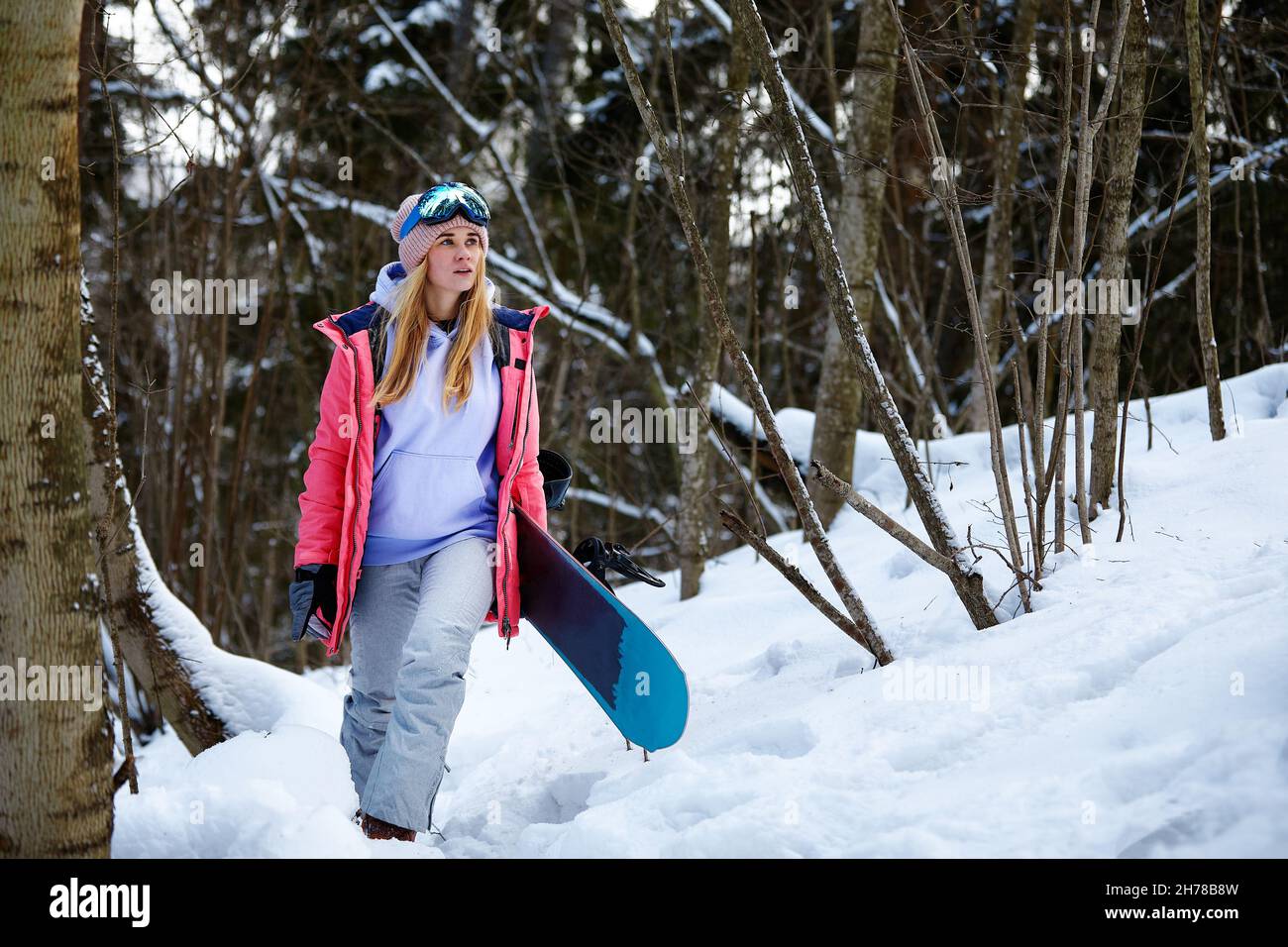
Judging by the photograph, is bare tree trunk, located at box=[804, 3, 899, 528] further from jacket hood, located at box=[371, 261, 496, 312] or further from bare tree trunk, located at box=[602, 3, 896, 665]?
jacket hood, located at box=[371, 261, 496, 312]

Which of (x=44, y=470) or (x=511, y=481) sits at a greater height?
(x=44, y=470)

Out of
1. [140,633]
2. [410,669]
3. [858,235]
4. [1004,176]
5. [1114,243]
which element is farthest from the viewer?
[1004,176]

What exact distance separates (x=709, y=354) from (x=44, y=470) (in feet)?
12.2

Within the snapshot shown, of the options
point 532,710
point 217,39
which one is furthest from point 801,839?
point 217,39

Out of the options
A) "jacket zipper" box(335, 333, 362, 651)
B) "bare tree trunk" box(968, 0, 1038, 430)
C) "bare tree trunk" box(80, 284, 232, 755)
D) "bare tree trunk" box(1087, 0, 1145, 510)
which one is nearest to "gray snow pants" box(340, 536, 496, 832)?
"jacket zipper" box(335, 333, 362, 651)

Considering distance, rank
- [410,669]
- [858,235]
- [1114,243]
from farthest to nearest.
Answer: [858,235], [1114,243], [410,669]

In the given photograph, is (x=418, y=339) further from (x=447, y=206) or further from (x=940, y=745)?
(x=940, y=745)

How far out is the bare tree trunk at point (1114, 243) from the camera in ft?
10.8

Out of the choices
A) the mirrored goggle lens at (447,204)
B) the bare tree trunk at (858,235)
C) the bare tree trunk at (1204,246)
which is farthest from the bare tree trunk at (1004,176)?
the mirrored goggle lens at (447,204)

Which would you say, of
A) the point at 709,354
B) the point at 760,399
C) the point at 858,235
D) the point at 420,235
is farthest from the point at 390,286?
the point at 858,235

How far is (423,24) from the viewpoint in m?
11.2

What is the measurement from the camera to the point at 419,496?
2.66m

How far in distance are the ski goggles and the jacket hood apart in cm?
10

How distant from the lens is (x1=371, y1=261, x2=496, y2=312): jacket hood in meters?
2.77
